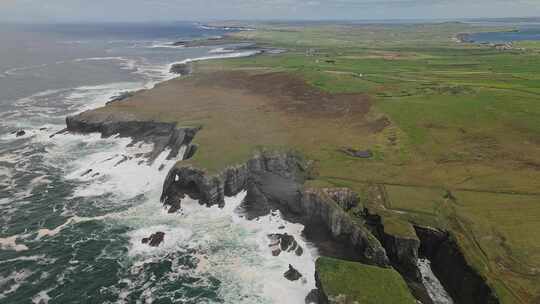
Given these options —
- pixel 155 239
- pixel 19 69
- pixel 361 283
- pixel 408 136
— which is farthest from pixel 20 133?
pixel 19 69

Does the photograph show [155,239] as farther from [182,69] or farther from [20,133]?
[182,69]

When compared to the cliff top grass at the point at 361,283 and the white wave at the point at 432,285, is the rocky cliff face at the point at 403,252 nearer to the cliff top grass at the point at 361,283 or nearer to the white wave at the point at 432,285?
the white wave at the point at 432,285

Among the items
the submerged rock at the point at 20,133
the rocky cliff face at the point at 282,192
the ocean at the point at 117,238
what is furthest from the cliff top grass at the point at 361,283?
the submerged rock at the point at 20,133

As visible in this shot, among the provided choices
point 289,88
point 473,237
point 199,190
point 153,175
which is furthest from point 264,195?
point 289,88

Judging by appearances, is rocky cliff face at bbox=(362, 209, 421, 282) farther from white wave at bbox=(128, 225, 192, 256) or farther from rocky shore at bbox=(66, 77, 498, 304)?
white wave at bbox=(128, 225, 192, 256)

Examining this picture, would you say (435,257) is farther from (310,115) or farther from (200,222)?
(310,115)

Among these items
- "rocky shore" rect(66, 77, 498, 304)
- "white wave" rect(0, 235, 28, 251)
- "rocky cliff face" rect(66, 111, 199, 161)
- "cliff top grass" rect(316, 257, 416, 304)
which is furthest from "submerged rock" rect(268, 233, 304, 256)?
"rocky cliff face" rect(66, 111, 199, 161)
